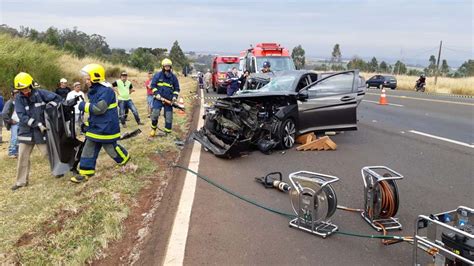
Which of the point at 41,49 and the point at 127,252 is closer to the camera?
the point at 127,252

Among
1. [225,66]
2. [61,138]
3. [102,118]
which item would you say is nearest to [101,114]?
[102,118]

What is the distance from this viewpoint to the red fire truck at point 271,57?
19.0 metres

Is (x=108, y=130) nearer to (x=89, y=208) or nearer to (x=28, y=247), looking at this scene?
(x=89, y=208)

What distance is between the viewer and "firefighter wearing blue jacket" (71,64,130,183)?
634cm

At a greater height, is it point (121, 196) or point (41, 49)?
point (41, 49)

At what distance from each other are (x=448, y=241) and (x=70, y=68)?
27062mm

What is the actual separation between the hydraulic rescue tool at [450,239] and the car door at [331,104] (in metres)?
5.80

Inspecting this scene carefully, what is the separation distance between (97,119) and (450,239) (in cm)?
516

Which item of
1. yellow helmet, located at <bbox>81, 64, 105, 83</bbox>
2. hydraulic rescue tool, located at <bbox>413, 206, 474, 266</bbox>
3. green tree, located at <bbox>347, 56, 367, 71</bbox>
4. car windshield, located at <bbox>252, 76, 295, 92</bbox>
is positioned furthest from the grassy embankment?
green tree, located at <bbox>347, 56, 367, 71</bbox>

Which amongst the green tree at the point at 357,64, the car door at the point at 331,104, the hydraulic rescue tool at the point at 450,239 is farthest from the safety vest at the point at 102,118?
the green tree at the point at 357,64

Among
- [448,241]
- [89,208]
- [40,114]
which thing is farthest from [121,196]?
[448,241]

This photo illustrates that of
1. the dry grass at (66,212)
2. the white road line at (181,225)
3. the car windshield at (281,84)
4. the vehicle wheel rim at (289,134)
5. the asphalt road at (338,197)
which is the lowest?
the dry grass at (66,212)

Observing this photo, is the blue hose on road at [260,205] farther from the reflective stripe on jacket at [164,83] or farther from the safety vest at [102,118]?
the reflective stripe on jacket at [164,83]

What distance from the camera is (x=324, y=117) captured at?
30.6 feet
